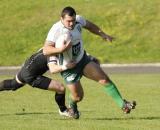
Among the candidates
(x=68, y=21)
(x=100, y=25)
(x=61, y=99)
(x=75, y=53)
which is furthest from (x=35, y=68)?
(x=100, y=25)

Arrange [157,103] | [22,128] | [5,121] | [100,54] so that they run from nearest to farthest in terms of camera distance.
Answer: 1. [22,128]
2. [5,121]
3. [157,103]
4. [100,54]

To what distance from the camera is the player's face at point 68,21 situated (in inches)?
465

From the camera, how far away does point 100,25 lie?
4191 centimetres

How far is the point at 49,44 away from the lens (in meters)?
12.1

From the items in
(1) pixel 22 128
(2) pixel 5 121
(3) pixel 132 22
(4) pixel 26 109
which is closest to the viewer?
(1) pixel 22 128

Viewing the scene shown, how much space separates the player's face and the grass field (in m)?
1.58

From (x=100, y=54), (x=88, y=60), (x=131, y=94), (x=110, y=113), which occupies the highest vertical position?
(x=88, y=60)

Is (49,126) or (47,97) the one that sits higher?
(49,126)

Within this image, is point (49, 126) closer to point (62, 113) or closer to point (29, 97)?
point (62, 113)

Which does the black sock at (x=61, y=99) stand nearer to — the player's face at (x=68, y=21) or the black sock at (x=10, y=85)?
the black sock at (x=10, y=85)

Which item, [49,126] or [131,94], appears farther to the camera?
[131,94]

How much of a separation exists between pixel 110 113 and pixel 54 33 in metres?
2.49

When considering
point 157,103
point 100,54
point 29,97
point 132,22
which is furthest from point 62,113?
point 132,22

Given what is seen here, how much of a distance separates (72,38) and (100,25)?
30.0 m
